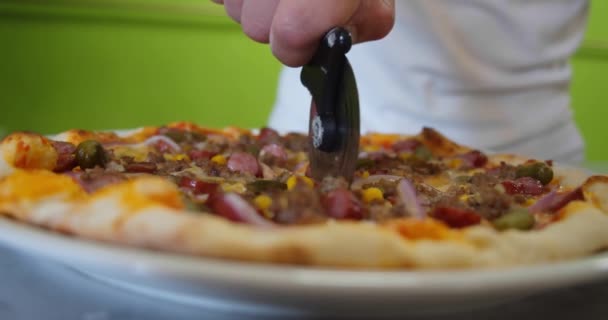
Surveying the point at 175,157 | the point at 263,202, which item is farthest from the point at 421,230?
the point at 175,157

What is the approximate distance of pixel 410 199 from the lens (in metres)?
1.29

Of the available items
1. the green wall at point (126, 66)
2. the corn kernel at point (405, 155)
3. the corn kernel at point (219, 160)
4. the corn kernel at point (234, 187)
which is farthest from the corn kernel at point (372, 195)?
the green wall at point (126, 66)

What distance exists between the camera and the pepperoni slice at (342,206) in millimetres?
1165

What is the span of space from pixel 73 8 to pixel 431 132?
267 centimetres

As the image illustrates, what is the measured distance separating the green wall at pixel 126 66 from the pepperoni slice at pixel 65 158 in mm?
2710

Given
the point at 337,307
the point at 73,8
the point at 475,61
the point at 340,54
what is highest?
the point at 73,8

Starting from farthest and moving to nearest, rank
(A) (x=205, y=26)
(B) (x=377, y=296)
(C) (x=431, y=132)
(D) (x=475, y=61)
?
(A) (x=205, y=26) → (D) (x=475, y=61) → (C) (x=431, y=132) → (B) (x=377, y=296)

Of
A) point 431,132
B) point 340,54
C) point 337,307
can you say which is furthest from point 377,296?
point 431,132

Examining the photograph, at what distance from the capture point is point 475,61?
256 cm

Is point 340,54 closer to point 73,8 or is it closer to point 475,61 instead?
point 475,61

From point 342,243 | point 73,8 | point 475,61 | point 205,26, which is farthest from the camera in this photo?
point 205,26

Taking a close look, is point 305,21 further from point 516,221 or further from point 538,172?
point 538,172

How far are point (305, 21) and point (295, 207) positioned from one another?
1.28 feet

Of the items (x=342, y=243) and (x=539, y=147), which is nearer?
(x=342, y=243)
